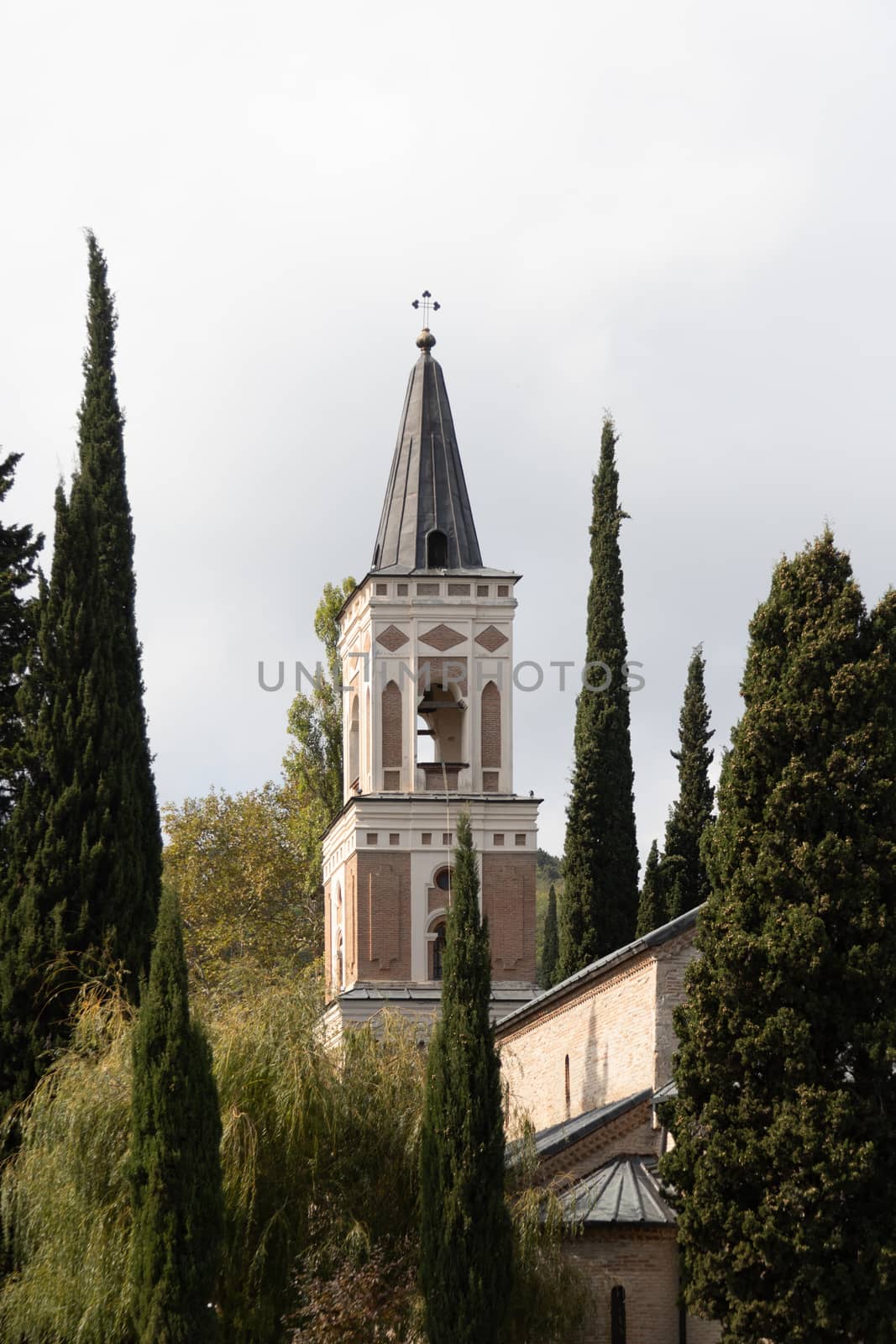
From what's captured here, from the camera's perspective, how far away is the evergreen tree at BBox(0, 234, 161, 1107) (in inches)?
910

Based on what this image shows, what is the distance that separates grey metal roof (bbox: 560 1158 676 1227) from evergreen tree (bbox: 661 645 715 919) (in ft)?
49.1

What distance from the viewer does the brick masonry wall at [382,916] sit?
38.1m

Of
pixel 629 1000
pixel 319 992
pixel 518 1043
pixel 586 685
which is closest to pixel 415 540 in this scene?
pixel 586 685

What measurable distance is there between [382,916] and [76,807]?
14.8 meters

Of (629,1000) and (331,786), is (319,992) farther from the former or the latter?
(331,786)

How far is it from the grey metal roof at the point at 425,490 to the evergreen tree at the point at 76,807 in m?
13.3

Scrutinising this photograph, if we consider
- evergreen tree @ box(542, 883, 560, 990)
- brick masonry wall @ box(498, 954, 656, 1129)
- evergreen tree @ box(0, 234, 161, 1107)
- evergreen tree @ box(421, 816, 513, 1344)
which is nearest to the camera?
evergreen tree @ box(421, 816, 513, 1344)

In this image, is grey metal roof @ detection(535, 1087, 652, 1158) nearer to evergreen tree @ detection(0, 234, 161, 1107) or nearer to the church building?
evergreen tree @ detection(0, 234, 161, 1107)

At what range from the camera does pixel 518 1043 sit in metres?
32.8

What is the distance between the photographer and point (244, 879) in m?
49.7

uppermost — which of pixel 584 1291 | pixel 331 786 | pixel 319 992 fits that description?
pixel 331 786

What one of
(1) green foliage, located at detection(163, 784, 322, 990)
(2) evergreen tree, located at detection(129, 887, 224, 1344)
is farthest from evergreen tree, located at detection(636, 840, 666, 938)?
(2) evergreen tree, located at detection(129, 887, 224, 1344)

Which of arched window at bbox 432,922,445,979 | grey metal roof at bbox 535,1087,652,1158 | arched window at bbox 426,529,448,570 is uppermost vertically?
arched window at bbox 426,529,448,570

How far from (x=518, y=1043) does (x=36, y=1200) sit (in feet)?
46.4
